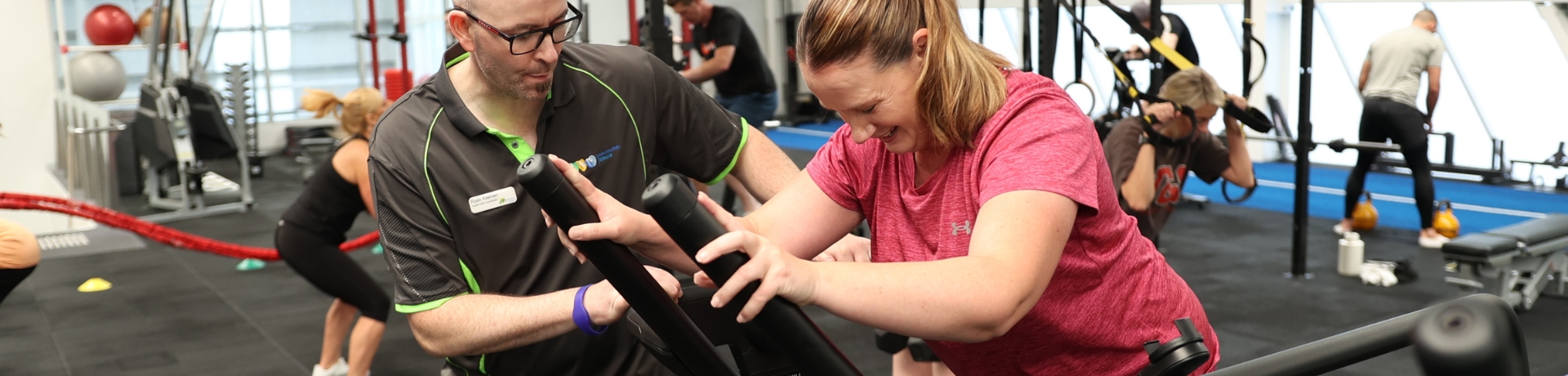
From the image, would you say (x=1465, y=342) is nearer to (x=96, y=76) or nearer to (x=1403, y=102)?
(x=1403, y=102)

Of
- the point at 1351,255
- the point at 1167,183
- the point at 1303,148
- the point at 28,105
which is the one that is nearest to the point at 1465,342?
the point at 1167,183

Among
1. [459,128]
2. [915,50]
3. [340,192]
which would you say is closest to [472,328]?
[459,128]

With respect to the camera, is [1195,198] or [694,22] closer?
[694,22]

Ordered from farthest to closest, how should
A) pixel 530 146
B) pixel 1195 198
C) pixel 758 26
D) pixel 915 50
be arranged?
pixel 758 26 → pixel 1195 198 → pixel 530 146 → pixel 915 50

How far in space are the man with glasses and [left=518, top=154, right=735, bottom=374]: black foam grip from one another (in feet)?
1.40

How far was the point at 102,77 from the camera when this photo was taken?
8484 millimetres

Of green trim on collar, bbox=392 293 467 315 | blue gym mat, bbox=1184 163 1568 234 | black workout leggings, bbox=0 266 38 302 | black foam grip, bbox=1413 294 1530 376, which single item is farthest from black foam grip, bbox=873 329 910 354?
A: blue gym mat, bbox=1184 163 1568 234

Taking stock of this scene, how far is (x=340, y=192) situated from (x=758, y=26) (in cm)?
1092

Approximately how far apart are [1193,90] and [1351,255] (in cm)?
191

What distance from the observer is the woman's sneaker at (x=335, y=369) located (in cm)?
410

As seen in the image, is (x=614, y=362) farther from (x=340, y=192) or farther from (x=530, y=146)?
(x=340, y=192)

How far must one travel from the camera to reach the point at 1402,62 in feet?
21.4

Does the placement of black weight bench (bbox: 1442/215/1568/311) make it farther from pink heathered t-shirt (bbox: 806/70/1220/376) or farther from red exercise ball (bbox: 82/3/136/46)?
red exercise ball (bbox: 82/3/136/46)

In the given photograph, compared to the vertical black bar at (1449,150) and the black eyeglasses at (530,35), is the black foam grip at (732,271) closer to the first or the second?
the black eyeglasses at (530,35)
